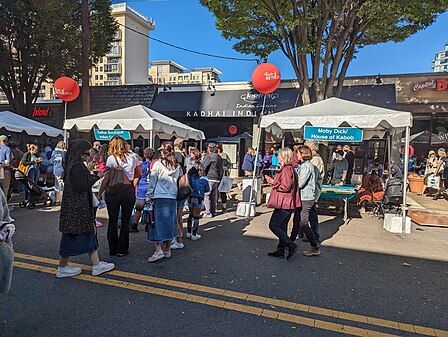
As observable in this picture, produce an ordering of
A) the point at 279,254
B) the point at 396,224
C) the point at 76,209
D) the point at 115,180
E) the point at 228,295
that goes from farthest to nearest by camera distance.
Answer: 1. the point at 396,224
2. the point at 279,254
3. the point at 115,180
4. the point at 76,209
5. the point at 228,295


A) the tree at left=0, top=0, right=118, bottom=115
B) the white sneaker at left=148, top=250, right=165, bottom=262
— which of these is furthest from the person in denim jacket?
the tree at left=0, top=0, right=118, bottom=115

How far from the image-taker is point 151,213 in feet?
15.9

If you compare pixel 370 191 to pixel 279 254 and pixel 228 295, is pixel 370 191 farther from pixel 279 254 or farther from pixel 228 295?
pixel 228 295

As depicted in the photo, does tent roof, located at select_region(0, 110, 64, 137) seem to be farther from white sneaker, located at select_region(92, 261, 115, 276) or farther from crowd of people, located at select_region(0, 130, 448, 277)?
white sneaker, located at select_region(92, 261, 115, 276)

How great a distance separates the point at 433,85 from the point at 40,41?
720 inches

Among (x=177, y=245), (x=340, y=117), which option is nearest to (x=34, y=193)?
(x=177, y=245)

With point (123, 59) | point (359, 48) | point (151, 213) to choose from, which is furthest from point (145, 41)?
point (151, 213)

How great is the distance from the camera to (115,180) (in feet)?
15.6

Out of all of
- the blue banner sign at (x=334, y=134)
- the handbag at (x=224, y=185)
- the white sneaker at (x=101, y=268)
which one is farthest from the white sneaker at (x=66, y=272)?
the blue banner sign at (x=334, y=134)

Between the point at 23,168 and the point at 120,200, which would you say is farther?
the point at 23,168

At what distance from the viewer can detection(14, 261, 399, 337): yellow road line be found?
3.13m

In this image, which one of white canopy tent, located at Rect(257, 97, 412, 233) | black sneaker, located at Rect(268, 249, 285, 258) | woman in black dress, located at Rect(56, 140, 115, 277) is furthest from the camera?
white canopy tent, located at Rect(257, 97, 412, 233)

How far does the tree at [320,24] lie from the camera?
9703 mm

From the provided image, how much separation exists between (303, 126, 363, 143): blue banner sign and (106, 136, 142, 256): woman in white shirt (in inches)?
181
